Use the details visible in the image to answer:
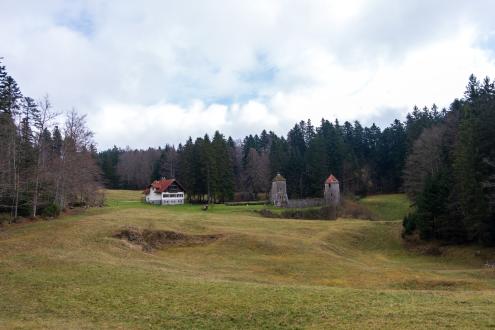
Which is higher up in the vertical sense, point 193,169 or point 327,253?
point 193,169

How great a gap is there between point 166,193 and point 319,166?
104 feet

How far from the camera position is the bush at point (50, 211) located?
130 ft

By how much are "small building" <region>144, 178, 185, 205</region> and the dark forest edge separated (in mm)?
A: 2357

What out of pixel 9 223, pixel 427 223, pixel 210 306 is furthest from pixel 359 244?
pixel 9 223

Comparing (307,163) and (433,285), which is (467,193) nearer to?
(433,285)

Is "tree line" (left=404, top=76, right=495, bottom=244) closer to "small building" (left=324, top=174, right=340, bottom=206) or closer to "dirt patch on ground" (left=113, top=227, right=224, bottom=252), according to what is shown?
"dirt patch on ground" (left=113, top=227, right=224, bottom=252)

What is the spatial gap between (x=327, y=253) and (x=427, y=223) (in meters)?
15.2

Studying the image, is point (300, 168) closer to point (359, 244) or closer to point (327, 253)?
point (359, 244)

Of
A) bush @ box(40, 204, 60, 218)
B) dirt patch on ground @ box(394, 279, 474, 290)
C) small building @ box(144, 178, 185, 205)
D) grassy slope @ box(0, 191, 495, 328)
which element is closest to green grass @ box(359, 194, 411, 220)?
grassy slope @ box(0, 191, 495, 328)

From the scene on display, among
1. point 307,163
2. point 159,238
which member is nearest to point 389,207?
point 307,163

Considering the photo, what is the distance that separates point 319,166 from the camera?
282 feet

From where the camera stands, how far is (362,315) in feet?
43.8

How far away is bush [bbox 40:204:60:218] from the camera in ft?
130

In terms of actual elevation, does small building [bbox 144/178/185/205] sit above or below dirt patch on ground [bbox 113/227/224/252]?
above
